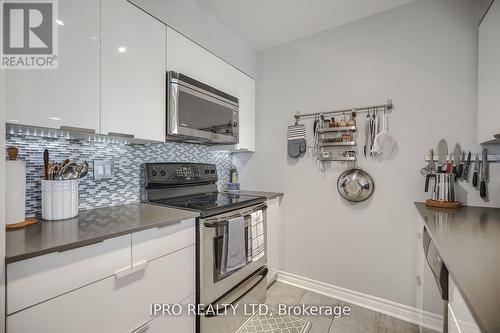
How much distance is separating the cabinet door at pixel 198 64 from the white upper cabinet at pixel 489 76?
5.91 feet

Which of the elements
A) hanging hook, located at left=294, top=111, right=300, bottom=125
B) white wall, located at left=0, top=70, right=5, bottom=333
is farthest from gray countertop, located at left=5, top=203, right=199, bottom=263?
hanging hook, located at left=294, top=111, right=300, bottom=125

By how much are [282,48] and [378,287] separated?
2456 millimetres

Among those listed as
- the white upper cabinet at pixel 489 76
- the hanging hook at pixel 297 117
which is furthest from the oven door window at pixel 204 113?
the white upper cabinet at pixel 489 76

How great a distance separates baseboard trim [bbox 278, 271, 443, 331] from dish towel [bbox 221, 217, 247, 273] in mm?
904

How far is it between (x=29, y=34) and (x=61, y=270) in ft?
3.48

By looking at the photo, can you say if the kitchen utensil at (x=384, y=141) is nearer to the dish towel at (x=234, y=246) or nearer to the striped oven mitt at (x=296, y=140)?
the striped oven mitt at (x=296, y=140)

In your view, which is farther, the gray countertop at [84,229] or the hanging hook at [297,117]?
the hanging hook at [297,117]

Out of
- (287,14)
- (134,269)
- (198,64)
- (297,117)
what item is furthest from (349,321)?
(287,14)

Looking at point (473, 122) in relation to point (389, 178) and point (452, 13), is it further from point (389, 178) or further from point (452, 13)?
point (452, 13)

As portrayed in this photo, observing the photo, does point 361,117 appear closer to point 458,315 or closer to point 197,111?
point 197,111

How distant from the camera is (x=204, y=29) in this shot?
185 centimetres

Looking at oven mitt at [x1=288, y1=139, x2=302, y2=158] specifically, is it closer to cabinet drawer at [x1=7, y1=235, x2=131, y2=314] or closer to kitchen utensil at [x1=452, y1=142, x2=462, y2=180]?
kitchen utensil at [x1=452, y1=142, x2=462, y2=180]

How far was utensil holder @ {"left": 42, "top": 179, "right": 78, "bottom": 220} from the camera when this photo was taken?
113cm

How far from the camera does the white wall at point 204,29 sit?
1.51 m
